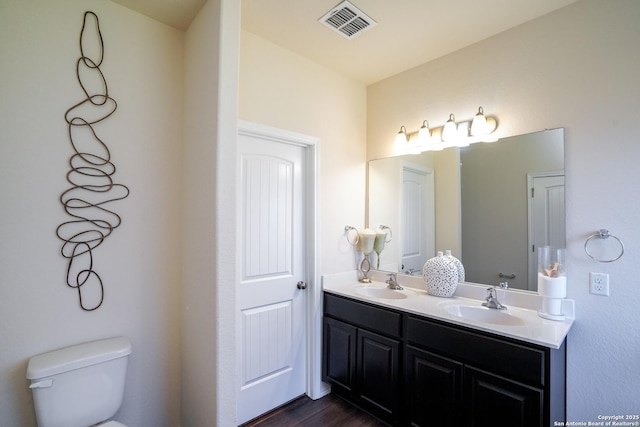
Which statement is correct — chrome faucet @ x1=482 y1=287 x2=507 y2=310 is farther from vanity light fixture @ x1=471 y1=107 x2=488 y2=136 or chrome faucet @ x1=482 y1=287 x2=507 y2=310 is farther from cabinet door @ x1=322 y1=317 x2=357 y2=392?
vanity light fixture @ x1=471 y1=107 x2=488 y2=136

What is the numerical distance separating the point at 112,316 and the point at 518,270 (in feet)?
8.17

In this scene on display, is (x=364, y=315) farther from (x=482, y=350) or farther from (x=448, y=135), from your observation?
(x=448, y=135)

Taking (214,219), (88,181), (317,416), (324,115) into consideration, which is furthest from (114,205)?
(317,416)

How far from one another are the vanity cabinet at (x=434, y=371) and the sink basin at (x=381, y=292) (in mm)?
239

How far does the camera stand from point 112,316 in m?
1.69

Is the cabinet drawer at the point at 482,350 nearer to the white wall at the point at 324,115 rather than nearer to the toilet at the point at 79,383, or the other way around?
the white wall at the point at 324,115

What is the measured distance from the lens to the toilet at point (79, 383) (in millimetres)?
1333

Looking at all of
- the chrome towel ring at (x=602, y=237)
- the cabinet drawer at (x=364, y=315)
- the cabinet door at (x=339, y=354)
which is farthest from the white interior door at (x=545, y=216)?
the cabinet door at (x=339, y=354)

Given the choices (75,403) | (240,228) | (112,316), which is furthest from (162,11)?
(75,403)

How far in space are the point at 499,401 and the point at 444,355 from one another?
314 millimetres

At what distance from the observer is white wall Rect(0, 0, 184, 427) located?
1.43 metres

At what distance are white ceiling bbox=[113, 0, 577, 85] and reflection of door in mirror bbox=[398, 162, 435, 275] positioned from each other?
2.97ft

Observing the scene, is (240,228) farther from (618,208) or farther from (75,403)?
(618,208)

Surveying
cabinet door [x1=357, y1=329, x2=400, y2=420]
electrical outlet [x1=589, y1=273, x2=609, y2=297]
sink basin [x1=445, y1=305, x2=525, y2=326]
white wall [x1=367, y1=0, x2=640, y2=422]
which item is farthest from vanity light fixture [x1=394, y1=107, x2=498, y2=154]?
cabinet door [x1=357, y1=329, x2=400, y2=420]
